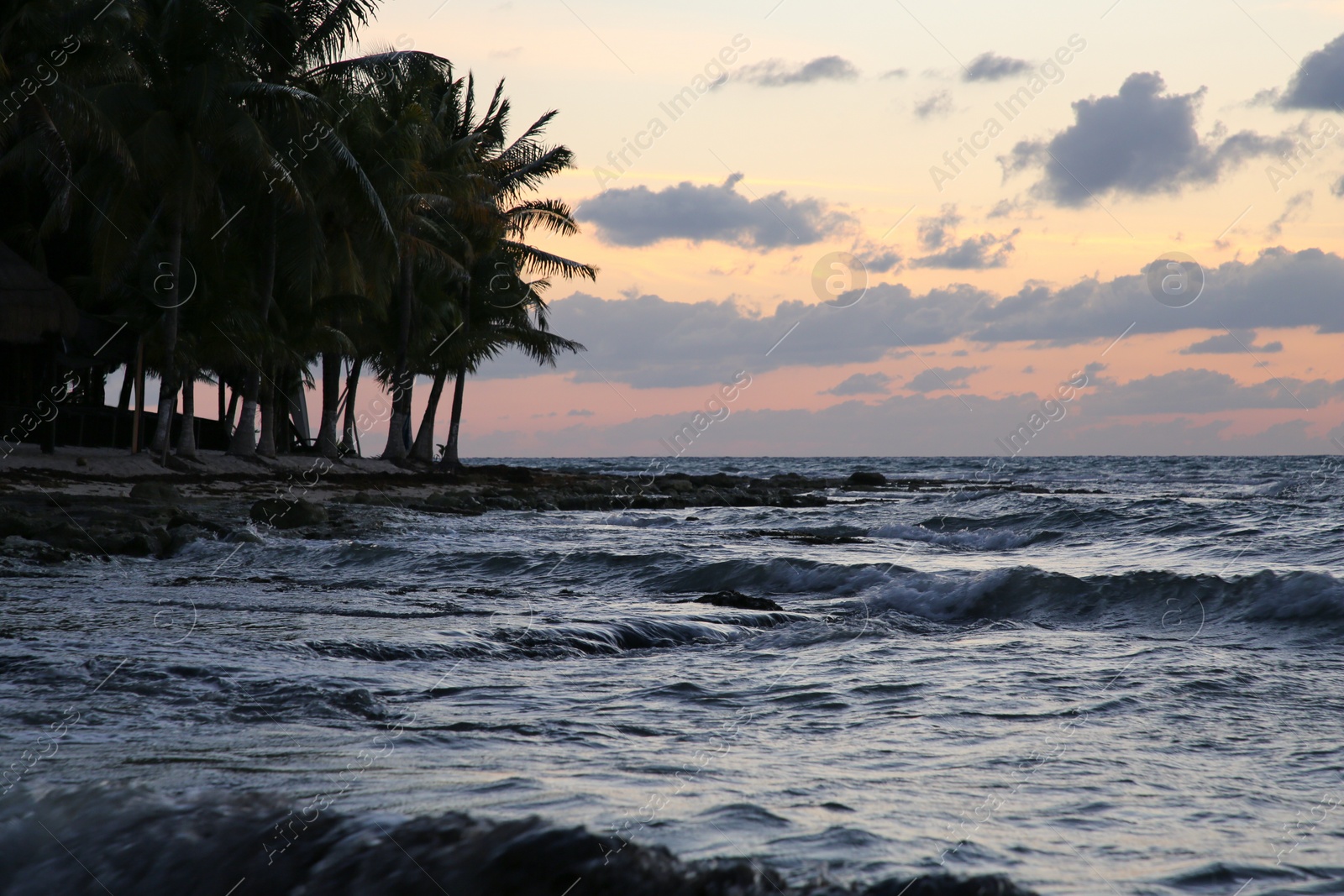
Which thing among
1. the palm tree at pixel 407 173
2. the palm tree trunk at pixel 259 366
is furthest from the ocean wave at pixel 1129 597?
the palm tree at pixel 407 173

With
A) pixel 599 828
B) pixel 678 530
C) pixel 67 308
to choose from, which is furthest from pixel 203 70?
pixel 599 828

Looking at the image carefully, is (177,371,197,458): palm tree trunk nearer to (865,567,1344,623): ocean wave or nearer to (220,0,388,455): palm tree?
(220,0,388,455): palm tree

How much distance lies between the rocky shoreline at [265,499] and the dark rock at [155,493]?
2 cm

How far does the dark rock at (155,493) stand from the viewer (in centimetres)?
1675

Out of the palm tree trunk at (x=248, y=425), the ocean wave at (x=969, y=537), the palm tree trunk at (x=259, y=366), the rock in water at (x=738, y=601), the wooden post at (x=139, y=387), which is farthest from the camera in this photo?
the palm tree trunk at (x=248, y=425)

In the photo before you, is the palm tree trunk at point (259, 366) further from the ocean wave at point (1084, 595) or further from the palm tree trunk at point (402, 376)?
the ocean wave at point (1084, 595)

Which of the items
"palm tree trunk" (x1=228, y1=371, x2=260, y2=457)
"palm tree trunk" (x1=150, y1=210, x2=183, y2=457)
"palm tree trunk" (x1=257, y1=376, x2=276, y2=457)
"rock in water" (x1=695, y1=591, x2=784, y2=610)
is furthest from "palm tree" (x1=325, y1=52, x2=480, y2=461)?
"rock in water" (x1=695, y1=591, x2=784, y2=610)

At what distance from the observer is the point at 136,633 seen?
6508mm

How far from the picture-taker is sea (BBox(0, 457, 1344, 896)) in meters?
3.24

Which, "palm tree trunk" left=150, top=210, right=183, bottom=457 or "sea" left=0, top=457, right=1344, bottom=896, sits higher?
"palm tree trunk" left=150, top=210, right=183, bottom=457

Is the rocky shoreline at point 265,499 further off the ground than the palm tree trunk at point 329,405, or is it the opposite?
the palm tree trunk at point 329,405

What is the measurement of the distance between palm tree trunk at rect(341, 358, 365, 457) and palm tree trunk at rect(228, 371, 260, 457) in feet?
28.9

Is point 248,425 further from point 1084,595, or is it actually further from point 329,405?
point 1084,595

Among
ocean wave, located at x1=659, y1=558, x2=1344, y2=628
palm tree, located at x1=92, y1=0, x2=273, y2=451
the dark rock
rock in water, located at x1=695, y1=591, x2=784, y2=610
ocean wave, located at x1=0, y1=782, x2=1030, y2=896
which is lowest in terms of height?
ocean wave, located at x1=0, y1=782, x2=1030, y2=896
